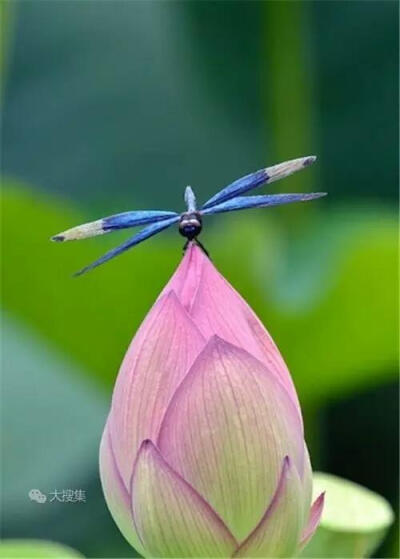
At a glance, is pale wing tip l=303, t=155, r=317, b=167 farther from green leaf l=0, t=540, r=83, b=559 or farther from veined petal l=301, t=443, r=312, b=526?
green leaf l=0, t=540, r=83, b=559

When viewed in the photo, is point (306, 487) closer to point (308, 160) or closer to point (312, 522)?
point (312, 522)

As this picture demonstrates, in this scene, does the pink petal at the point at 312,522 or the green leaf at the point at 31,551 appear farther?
the green leaf at the point at 31,551

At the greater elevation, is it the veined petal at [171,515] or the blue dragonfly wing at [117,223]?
the blue dragonfly wing at [117,223]

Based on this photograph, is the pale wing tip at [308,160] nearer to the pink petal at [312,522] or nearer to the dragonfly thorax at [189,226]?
the dragonfly thorax at [189,226]

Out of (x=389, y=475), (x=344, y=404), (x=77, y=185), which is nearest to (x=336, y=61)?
(x=77, y=185)

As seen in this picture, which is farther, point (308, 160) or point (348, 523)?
point (348, 523)

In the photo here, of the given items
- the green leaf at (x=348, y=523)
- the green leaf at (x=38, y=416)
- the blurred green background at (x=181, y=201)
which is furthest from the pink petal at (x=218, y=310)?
the green leaf at (x=38, y=416)

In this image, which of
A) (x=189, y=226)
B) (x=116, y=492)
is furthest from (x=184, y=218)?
(x=116, y=492)

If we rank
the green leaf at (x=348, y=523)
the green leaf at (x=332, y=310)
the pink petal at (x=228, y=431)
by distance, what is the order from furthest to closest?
the green leaf at (x=332, y=310), the green leaf at (x=348, y=523), the pink petal at (x=228, y=431)

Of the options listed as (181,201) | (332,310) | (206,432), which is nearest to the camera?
(206,432)
